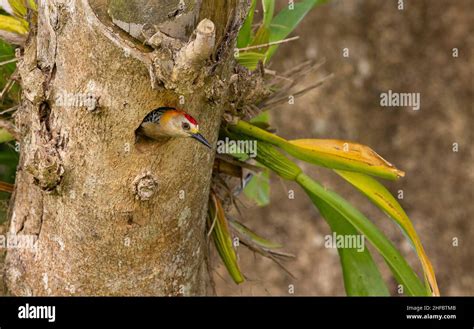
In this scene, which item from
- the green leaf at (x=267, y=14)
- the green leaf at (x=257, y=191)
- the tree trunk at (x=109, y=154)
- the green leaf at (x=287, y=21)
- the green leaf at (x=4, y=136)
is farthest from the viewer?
the green leaf at (x=257, y=191)

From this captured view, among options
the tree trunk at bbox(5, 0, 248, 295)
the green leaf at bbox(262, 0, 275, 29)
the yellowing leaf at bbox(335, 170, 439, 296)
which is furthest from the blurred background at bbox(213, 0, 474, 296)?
the tree trunk at bbox(5, 0, 248, 295)

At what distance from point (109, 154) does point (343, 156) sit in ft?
1.36

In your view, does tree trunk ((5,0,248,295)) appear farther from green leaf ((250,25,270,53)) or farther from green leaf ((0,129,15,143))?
green leaf ((250,25,270,53))

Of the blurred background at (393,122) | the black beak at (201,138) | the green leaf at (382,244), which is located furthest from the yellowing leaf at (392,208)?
the blurred background at (393,122)

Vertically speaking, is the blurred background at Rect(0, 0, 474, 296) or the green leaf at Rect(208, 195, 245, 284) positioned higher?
the blurred background at Rect(0, 0, 474, 296)

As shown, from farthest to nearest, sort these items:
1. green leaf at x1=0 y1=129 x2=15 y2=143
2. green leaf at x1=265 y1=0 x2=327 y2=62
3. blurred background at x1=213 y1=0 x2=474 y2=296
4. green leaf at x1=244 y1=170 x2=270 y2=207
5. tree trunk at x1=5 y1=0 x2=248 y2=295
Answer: blurred background at x1=213 y1=0 x2=474 y2=296 → green leaf at x1=244 y1=170 x2=270 y2=207 → green leaf at x1=265 y1=0 x2=327 y2=62 → green leaf at x1=0 y1=129 x2=15 y2=143 → tree trunk at x1=5 y1=0 x2=248 y2=295

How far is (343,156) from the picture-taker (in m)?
1.34

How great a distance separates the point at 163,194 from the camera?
1153mm

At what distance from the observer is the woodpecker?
1056mm

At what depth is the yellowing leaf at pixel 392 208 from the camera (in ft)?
4.22

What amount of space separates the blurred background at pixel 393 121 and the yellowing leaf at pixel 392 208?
1413 millimetres

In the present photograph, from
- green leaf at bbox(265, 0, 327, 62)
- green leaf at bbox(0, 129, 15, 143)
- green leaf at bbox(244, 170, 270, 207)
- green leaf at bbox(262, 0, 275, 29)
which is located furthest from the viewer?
green leaf at bbox(244, 170, 270, 207)

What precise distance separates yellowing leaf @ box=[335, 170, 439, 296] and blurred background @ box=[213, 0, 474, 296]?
139 cm

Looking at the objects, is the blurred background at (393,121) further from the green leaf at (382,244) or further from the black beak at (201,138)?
the black beak at (201,138)
